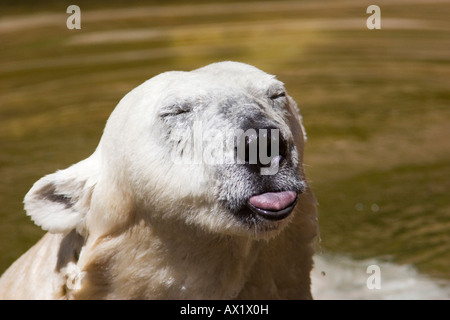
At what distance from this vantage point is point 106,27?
8258 millimetres

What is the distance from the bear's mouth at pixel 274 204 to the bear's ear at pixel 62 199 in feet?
2.41

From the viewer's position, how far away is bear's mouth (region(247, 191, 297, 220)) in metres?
2.69

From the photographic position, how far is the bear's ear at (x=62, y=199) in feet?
10.2

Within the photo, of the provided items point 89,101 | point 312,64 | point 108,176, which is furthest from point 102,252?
point 312,64

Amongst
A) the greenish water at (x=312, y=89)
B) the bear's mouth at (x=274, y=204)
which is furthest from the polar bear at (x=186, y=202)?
the greenish water at (x=312, y=89)

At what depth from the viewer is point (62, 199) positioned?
317cm

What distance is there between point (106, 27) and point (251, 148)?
590 centimetres

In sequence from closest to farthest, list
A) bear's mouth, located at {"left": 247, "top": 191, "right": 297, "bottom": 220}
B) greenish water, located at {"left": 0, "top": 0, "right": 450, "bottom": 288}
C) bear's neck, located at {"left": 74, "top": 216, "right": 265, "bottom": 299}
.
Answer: bear's mouth, located at {"left": 247, "top": 191, "right": 297, "bottom": 220}
bear's neck, located at {"left": 74, "top": 216, "right": 265, "bottom": 299}
greenish water, located at {"left": 0, "top": 0, "right": 450, "bottom": 288}

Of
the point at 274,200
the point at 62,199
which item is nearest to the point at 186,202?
the point at 274,200

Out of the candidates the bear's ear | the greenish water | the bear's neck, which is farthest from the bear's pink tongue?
the greenish water

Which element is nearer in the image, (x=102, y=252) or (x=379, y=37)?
(x=102, y=252)

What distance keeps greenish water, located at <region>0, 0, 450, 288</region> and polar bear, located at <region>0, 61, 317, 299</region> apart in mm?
1398

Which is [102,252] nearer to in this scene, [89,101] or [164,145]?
[164,145]

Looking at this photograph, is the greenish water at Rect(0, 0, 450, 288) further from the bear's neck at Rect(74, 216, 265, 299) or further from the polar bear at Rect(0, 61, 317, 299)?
the bear's neck at Rect(74, 216, 265, 299)
